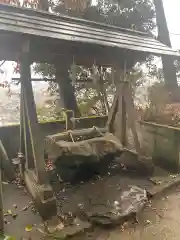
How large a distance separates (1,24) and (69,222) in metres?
3.39

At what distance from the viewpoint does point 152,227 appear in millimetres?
3641

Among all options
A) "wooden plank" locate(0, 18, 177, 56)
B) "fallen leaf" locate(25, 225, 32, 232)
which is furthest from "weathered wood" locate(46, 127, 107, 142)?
"wooden plank" locate(0, 18, 177, 56)

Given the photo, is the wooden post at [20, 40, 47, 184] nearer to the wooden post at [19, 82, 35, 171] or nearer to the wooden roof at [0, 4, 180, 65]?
the wooden post at [19, 82, 35, 171]

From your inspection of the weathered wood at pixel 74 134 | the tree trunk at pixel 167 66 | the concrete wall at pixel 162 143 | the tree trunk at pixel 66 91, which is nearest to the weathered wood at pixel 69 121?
the weathered wood at pixel 74 134

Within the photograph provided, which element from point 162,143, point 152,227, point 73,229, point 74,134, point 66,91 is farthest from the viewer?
point 66,91

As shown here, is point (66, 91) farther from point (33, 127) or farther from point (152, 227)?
point (152, 227)

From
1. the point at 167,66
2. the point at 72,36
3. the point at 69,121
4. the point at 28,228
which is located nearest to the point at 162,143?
the point at 69,121

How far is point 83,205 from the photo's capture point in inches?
173

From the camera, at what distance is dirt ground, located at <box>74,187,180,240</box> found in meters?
3.41

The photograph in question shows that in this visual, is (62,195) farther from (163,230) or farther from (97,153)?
(163,230)

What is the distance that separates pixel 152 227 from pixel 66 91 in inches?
242

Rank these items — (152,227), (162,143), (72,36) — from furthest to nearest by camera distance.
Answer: (162,143)
(72,36)
(152,227)

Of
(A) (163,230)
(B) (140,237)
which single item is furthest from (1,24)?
(A) (163,230)

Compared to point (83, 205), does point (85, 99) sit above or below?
above
